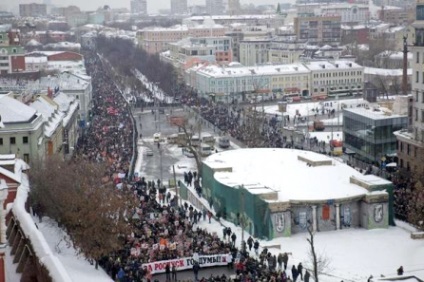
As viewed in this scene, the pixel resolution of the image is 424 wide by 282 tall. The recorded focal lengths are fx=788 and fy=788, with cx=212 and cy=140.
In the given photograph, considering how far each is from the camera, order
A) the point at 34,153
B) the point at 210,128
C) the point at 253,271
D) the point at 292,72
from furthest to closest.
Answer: the point at 292,72 < the point at 210,128 < the point at 34,153 < the point at 253,271

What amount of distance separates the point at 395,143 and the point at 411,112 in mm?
2103

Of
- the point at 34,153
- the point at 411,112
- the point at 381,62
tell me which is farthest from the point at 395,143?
the point at 381,62

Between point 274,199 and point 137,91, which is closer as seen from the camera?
point 274,199

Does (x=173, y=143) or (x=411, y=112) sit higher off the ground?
(x=411, y=112)

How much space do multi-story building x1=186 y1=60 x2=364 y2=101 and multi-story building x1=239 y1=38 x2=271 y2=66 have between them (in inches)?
813

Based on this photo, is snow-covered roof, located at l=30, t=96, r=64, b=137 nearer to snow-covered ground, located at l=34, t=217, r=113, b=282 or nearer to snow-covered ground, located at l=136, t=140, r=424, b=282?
snow-covered ground, located at l=136, t=140, r=424, b=282

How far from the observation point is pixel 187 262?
20578mm

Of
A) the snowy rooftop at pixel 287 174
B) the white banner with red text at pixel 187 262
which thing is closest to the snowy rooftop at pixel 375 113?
the snowy rooftop at pixel 287 174

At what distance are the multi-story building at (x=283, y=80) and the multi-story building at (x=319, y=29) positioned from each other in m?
36.7

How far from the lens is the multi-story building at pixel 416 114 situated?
3284cm

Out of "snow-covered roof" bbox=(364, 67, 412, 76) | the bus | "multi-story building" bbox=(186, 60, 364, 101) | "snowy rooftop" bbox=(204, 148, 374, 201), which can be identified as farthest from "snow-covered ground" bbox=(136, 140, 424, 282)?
"snow-covered roof" bbox=(364, 67, 412, 76)

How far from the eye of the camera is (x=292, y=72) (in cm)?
6862

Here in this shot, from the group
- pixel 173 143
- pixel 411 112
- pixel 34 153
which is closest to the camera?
pixel 34 153

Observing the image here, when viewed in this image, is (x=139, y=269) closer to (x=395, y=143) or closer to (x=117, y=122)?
(x=395, y=143)
